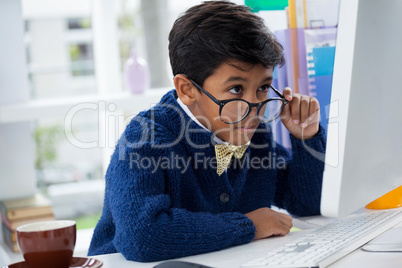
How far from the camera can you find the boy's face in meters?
1.10

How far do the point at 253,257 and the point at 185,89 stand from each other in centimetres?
43

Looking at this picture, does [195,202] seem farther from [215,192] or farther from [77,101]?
[77,101]

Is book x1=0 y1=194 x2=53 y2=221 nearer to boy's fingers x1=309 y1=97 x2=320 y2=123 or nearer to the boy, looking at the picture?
the boy

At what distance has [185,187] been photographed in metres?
1.17

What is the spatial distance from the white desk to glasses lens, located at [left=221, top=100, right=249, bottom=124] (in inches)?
10.2

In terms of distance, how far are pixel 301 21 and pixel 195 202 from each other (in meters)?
0.54

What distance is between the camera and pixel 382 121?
0.86 meters

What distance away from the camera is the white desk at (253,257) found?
837 mm

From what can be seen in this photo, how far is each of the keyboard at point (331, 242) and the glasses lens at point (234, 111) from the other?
0.93 feet

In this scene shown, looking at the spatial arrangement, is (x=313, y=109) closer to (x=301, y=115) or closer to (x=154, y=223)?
(x=301, y=115)

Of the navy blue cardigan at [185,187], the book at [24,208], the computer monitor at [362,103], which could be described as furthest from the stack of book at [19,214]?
the computer monitor at [362,103]

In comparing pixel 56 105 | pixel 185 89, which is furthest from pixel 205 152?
pixel 56 105

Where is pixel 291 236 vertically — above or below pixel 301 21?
below

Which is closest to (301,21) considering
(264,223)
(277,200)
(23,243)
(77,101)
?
(277,200)
